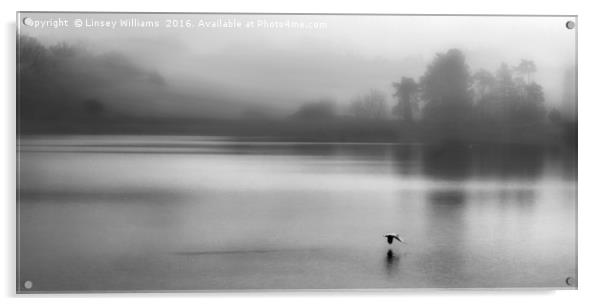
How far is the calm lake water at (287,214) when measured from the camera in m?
2.82

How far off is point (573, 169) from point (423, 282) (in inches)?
33.7

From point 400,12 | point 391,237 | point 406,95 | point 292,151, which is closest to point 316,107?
point 292,151

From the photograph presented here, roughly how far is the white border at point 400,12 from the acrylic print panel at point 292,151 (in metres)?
0.05

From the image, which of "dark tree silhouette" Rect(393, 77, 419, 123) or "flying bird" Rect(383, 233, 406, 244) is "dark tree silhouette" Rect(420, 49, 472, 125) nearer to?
"dark tree silhouette" Rect(393, 77, 419, 123)

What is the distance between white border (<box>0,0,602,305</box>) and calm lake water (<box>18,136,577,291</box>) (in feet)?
0.17

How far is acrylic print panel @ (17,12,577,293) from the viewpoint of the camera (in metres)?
2.83

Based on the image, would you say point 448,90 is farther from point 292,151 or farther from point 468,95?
point 292,151

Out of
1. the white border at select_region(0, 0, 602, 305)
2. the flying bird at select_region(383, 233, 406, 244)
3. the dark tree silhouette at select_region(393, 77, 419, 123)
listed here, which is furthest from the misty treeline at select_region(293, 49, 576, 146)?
the flying bird at select_region(383, 233, 406, 244)

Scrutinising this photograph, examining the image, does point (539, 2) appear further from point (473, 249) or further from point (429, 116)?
point (473, 249)

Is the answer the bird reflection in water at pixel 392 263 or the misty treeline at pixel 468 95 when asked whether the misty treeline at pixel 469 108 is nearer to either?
the misty treeline at pixel 468 95

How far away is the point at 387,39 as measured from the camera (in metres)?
2.90

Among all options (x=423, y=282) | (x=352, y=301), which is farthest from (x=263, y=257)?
(x=423, y=282)

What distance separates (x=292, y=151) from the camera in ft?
9.63

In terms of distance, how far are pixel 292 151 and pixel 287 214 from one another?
0.29m
